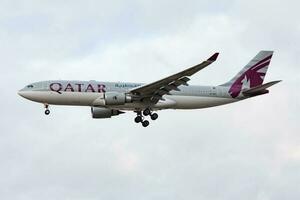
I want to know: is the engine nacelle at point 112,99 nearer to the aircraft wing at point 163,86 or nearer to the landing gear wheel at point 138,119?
the aircraft wing at point 163,86

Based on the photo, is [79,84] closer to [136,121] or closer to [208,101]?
[136,121]

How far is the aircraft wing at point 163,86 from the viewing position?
7019 centimetres

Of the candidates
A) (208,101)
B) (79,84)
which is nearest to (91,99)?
(79,84)

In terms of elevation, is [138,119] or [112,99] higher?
[112,99]

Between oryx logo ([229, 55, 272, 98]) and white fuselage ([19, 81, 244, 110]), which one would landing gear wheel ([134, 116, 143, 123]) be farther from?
oryx logo ([229, 55, 272, 98])

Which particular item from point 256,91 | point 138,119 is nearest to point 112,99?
point 138,119

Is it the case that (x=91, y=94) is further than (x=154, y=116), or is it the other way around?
(x=154, y=116)

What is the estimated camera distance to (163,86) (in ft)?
240

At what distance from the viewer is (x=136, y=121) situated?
77688 mm

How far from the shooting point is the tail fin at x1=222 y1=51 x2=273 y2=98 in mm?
79125

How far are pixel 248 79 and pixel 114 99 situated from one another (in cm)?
1523

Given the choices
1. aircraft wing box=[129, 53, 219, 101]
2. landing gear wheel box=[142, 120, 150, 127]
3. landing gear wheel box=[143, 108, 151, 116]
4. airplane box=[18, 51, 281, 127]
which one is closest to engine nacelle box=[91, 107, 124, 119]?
airplane box=[18, 51, 281, 127]

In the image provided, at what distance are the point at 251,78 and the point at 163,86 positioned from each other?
11772mm

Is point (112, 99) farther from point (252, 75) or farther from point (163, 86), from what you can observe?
point (252, 75)
